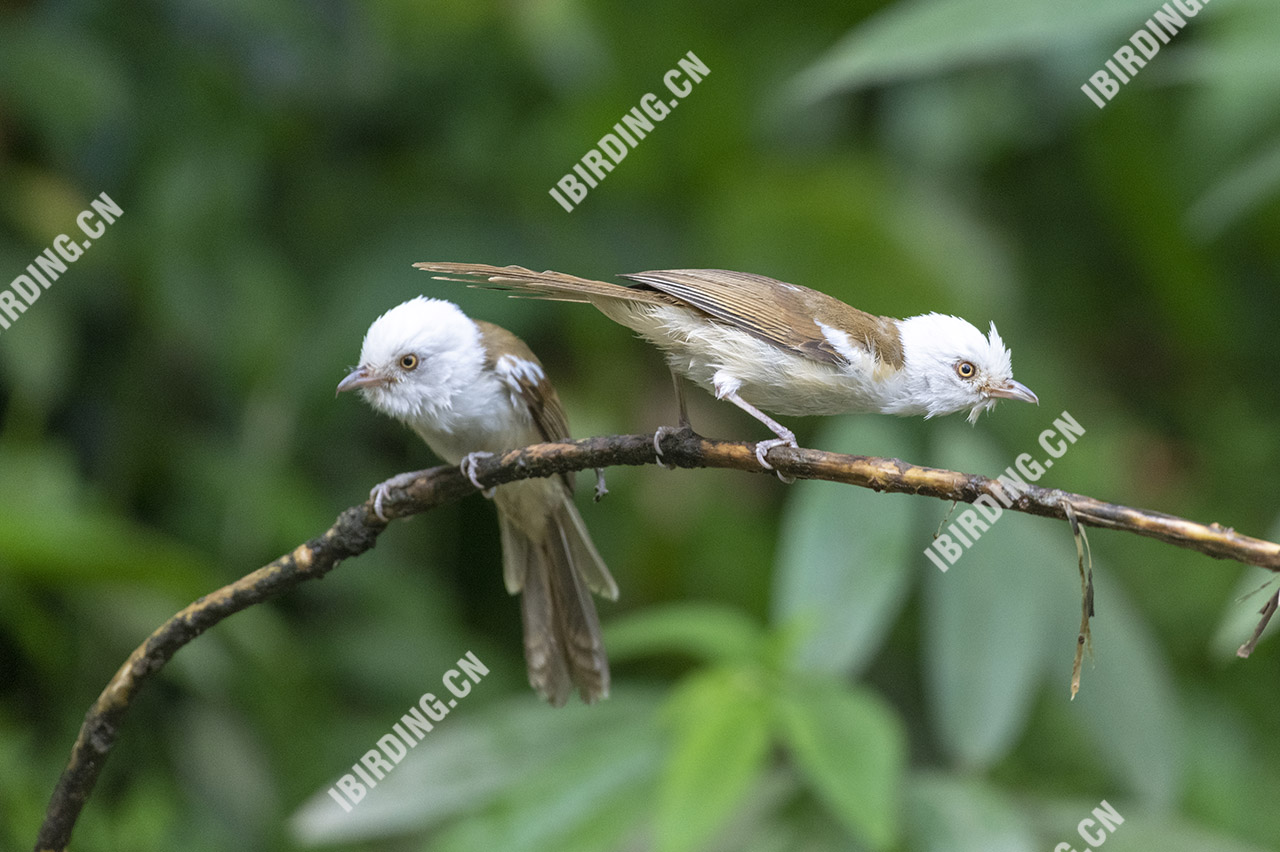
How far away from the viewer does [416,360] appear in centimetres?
145

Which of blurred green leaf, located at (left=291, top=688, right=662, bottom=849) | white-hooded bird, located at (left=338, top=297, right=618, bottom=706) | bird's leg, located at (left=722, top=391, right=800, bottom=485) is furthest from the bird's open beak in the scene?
blurred green leaf, located at (left=291, top=688, right=662, bottom=849)

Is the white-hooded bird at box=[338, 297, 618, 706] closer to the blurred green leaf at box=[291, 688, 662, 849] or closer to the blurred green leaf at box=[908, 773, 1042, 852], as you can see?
the blurred green leaf at box=[291, 688, 662, 849]

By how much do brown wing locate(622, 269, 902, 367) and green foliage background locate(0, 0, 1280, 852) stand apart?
102cm

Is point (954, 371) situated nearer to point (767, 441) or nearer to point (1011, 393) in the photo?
point (1011, 393)

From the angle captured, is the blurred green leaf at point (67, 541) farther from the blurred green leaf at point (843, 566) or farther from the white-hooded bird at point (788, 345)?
the white-hooded bird at point (788, 345)

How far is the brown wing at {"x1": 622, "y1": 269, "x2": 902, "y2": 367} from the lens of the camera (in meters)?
1.25

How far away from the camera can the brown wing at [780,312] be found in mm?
1253

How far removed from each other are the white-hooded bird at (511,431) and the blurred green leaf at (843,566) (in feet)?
2.43

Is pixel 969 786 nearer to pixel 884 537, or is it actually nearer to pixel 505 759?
pixel 884 537

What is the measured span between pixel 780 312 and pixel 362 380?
0.52 meters

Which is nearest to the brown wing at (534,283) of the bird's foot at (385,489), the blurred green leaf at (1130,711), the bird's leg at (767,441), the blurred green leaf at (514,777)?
the bird's leg at (767,441)

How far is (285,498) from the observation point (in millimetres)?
3260

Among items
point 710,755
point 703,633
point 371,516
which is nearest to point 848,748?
point 710,755

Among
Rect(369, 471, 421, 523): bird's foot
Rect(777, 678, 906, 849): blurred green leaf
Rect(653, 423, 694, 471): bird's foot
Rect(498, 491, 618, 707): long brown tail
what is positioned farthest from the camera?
Rect(777, 678, 906, 849): blurred green leaf
